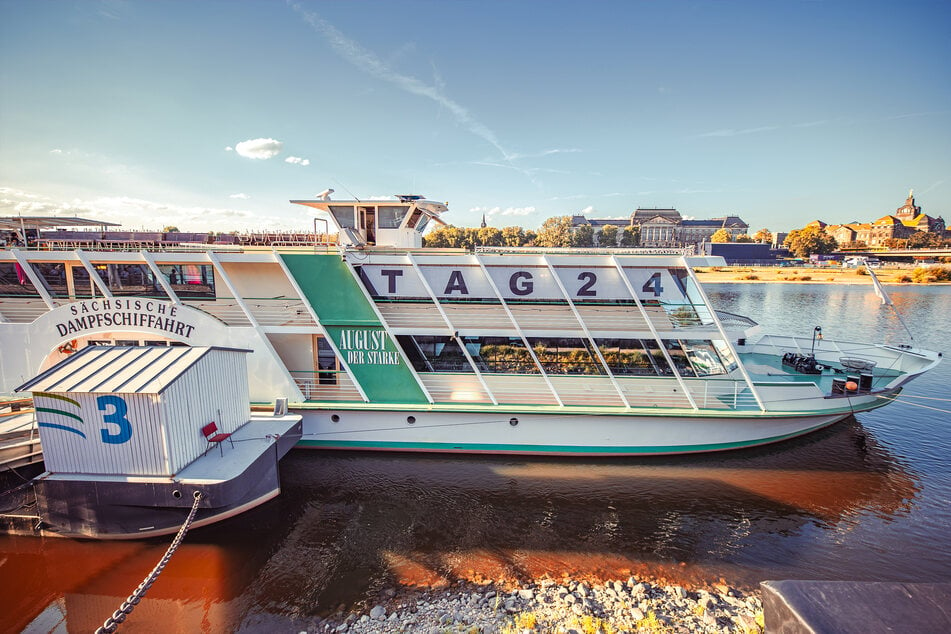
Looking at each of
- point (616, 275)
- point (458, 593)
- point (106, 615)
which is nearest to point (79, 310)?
point (106, 615)

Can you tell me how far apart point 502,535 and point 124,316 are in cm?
951

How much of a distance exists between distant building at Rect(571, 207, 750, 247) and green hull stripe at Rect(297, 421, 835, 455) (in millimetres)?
100596

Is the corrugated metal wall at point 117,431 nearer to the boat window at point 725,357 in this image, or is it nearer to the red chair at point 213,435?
the red chair at point 213,435

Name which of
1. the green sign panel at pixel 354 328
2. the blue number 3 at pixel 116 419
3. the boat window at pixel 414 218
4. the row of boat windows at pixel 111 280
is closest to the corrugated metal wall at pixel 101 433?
the blue number 3 at pixel 116 419

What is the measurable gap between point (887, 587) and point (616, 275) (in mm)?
7227

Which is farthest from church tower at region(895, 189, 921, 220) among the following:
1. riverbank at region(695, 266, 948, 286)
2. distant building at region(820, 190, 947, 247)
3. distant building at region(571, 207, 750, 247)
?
riverbank at region(695, 266, 948, 286)

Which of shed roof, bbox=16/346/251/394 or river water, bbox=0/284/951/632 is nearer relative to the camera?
river water, bbox=0/284/951/632

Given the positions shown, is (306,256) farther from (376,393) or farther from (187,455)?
(187,455)

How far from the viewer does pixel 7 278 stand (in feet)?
31.8

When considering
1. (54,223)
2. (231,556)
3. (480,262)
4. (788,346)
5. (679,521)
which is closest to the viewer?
(231,556)

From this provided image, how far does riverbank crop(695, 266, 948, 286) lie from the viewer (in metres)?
57.0

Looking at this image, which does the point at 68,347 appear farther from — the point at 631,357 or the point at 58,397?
the point at 631,357

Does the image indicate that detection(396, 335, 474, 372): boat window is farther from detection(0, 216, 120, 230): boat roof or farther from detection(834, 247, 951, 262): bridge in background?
detection(834, 247, 951, 262): bridge in background

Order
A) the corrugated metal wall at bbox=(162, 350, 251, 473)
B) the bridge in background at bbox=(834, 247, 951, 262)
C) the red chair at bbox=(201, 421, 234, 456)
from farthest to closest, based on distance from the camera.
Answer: the bridge in background at bbox=(834, 247, 951, 262) → the red chair at bbox=(201, 421, 234, 456) → the corrugated metal wall at bbox=(162, 350, 251, 473)
